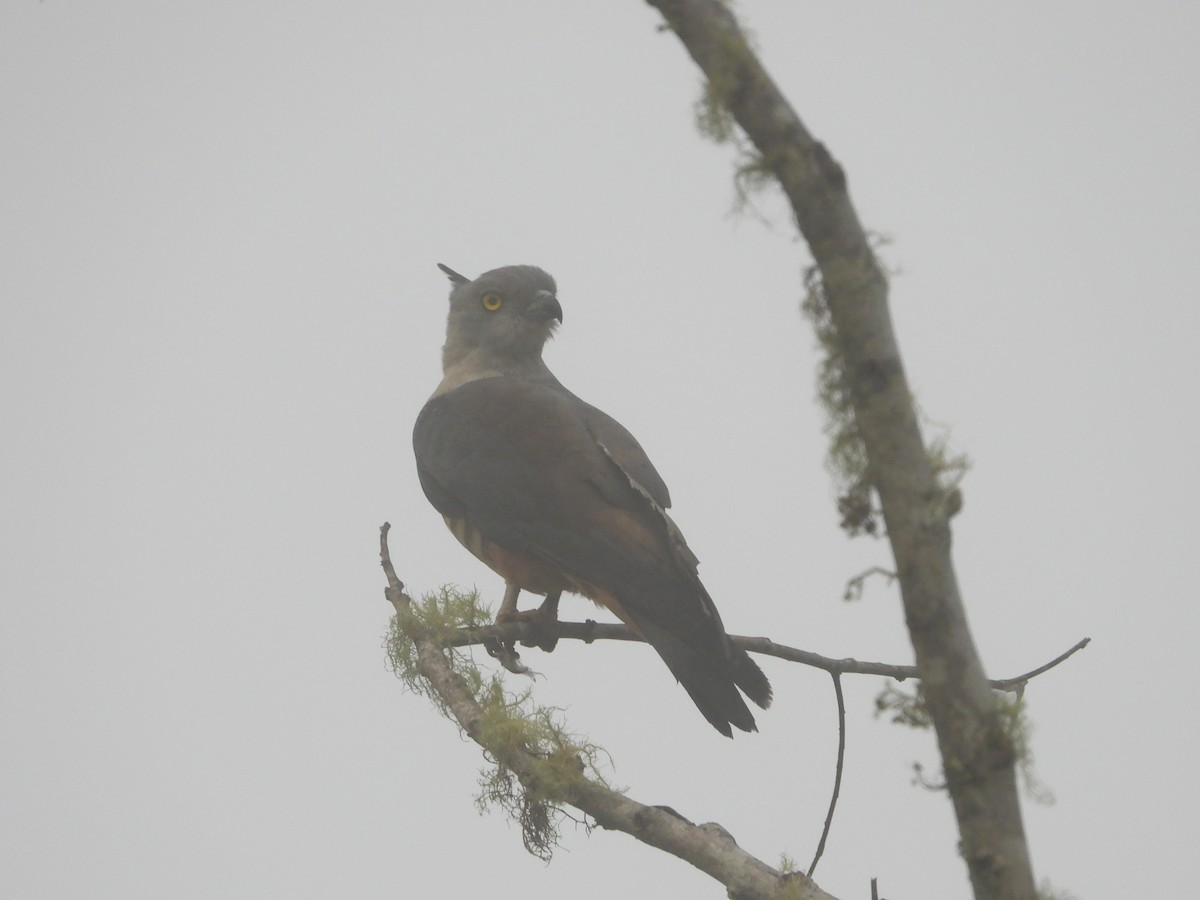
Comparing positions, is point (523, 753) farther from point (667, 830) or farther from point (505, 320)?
point (505, 320)

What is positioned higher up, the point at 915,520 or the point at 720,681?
the point at 720,681

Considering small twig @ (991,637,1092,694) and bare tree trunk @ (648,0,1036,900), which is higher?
small twig @ (991,637,1092,694)

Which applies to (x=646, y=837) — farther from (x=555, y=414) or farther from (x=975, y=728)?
(x=555, y=414)

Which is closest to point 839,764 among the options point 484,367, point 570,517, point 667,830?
point 667,830

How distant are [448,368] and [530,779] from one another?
3.32 metres

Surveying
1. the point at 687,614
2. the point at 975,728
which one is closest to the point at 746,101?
the point at 975,728

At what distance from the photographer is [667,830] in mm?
2732

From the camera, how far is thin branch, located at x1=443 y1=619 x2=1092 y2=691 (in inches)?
139

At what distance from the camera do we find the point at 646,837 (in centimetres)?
277

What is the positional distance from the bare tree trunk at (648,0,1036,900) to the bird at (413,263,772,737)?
79.7 inches

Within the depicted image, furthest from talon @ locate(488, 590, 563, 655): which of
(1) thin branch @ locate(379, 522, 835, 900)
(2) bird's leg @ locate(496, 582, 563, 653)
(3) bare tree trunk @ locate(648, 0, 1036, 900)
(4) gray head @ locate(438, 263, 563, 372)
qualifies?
(3) bare tree trunk @ locate(648, 0, 1036, 900)

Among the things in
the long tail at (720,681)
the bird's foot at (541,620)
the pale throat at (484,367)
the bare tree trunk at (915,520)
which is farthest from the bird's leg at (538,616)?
the bare tree trunk at (915,520)

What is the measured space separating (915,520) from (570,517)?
2.76 meters

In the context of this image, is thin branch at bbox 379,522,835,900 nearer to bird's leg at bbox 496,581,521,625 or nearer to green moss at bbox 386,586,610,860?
green moss at bbox 386,586,610,860
